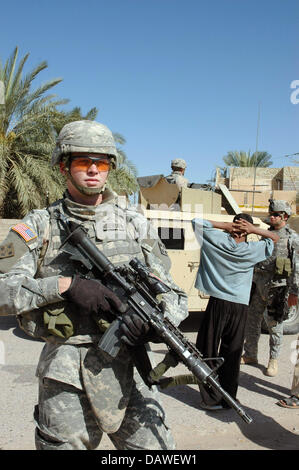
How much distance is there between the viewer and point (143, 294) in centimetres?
178

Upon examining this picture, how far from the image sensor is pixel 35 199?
11547 millimetres

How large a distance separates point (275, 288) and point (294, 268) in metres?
0.37

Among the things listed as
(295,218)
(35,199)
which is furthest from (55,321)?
(295,218)

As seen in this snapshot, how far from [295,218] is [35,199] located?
982 cm

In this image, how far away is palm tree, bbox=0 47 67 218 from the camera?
11.3 meters

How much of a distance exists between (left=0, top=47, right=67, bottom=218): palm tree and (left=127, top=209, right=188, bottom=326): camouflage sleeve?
954 cm

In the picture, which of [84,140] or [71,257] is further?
[84,140]


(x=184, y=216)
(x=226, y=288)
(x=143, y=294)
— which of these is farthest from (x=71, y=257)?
(x=184, y=216)

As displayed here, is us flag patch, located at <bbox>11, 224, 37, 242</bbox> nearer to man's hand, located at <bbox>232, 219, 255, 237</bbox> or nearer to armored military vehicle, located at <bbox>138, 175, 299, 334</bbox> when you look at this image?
man's hand, located at <bbox>232, 219, 255, 237</bbox>

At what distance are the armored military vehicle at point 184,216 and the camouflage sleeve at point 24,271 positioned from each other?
3.90 m

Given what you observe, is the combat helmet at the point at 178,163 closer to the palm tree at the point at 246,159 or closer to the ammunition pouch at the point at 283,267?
the ammunition pouch at the point at 283,267

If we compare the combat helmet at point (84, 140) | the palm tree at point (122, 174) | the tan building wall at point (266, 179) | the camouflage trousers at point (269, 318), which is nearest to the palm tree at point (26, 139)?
the palm tree at point (122, 174)

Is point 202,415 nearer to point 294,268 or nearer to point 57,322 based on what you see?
point 294,268

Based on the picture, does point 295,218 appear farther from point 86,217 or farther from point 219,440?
point 86,217
